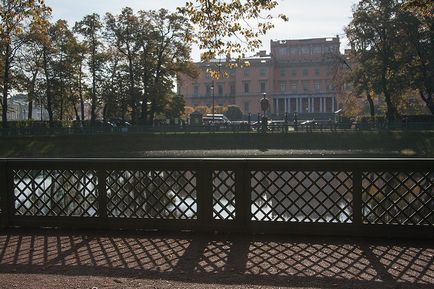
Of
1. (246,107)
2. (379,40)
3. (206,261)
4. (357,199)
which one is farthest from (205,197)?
(246,107)

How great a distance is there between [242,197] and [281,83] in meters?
109

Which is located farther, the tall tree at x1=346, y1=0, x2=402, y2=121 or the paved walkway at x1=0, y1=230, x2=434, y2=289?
the tall tree at x1=346, y1=0, x2=402, y2=121

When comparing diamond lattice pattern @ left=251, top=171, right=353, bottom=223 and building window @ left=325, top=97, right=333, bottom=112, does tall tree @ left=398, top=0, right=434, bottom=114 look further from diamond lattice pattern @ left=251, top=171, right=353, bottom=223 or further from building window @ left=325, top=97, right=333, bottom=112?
building window @ left=325, top=97, right=333, bottom=112

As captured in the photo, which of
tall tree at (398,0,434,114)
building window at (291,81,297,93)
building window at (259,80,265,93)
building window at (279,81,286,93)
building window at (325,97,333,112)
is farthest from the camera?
building window at (279,81,286,93)

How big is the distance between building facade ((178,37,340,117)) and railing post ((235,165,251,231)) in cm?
9966

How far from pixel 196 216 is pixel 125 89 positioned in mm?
44414

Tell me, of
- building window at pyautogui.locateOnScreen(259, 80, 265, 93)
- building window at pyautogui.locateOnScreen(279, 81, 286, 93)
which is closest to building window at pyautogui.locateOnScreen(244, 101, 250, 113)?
building window at pyautogui.locateOnScreen(259, 80, 265, 93)

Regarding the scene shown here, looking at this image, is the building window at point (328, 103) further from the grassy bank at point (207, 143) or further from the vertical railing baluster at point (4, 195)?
the vertical railing baluster at point (4, 195)

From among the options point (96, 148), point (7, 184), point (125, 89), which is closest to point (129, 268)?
point (7, 184)

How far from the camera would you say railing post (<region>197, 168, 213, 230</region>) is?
25.9ft

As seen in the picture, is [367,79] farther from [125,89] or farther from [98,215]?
[98,215]

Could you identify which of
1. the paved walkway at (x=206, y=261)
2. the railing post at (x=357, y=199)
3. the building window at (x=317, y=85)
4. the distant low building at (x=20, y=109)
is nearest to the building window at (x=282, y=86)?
the building window at (x=317, y=85)

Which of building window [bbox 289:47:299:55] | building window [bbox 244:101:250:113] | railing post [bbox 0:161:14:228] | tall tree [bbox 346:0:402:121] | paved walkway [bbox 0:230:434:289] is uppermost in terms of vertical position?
building window [bbox 289:47:299:55]

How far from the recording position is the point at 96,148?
4309 centimetres
